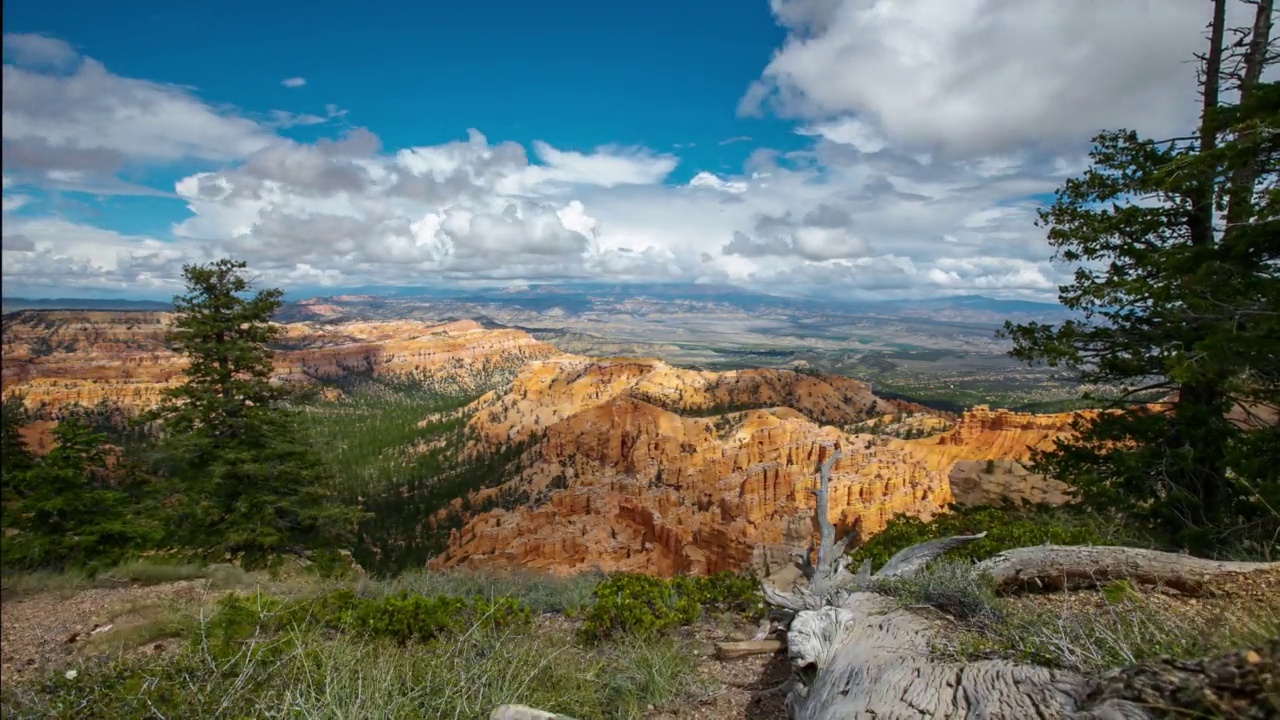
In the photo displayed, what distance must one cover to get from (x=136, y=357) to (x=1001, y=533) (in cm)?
16945

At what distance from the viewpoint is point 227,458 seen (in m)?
11.7

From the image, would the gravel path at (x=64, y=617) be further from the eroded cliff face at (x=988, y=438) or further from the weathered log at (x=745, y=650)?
the eroded cliff face at (x=988, y=438)

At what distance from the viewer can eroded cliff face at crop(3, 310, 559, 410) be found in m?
88.4

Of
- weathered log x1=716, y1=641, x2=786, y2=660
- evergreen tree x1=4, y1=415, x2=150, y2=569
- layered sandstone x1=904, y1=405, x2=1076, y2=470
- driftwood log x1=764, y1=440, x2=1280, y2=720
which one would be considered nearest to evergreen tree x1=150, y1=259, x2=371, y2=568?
evergreen tree x1=4, y1=415, x2=150, y2=569

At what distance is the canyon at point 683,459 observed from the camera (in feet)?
101

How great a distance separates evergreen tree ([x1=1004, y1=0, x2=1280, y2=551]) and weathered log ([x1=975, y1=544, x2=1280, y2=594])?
1.48m

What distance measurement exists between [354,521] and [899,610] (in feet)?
43.0

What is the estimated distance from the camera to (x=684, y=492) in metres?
40.1

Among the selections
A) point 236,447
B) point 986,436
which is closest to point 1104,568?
point 236,447

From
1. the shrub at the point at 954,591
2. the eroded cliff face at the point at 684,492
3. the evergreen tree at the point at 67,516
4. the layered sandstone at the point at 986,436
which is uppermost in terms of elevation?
the shrub at the point at 954,591

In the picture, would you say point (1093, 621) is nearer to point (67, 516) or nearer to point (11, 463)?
point (67, 516)

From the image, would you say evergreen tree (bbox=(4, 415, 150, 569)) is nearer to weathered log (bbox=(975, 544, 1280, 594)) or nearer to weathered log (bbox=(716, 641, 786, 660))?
weathered log (bbox=(716, 641, 786, 660))

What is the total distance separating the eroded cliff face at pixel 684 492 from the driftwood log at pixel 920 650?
911 centimetres

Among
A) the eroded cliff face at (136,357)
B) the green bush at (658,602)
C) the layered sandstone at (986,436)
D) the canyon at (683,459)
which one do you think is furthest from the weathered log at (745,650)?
the eroded cliff face at (136,357)
